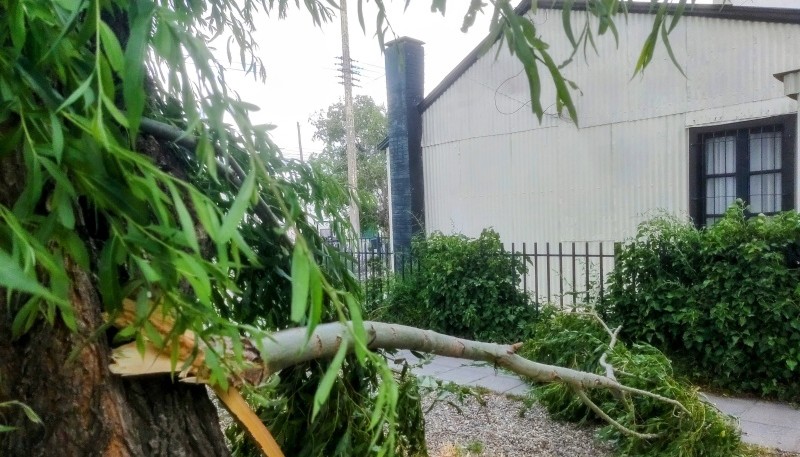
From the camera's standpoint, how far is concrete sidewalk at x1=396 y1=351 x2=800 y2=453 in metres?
4.32

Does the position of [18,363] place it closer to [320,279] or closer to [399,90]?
[320,279]

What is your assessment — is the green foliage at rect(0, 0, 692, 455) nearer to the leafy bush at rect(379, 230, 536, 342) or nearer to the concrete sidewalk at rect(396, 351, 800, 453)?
the concrete sidewalk at rect(396, 351, 800, 453)

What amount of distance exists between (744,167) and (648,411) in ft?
17.3

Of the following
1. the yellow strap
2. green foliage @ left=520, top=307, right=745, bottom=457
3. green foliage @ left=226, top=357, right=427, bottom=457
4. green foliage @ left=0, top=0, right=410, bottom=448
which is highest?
green foliage @ left=0, top=0, right=410, bottom=448

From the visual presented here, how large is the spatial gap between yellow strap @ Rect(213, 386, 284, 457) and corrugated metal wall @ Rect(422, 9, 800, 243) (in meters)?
6.25

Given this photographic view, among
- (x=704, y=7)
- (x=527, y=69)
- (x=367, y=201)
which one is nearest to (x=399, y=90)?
(x=704, y=7)

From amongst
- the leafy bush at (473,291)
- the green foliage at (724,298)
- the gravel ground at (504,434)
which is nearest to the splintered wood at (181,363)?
the gravel ground at (504,434)

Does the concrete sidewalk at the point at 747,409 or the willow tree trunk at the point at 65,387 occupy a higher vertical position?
the willow tree trunk at the point at 65,387

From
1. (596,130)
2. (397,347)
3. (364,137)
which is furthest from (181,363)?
(364,137)

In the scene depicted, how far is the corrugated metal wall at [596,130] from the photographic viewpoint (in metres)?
7.64

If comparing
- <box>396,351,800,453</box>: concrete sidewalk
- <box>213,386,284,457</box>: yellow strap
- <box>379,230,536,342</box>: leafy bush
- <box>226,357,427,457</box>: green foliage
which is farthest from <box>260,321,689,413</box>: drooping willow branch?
<box>379,230,536,342</box>: leafy bush

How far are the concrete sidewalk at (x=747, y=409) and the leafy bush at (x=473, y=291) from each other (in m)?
0.65

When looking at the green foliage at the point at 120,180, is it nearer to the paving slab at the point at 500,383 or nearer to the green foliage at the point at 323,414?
the green foliage at the point at 323,414

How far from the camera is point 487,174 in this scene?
1048 cm
